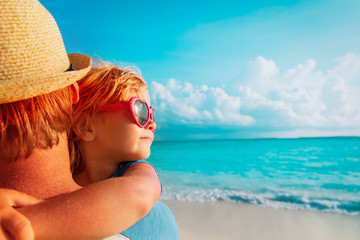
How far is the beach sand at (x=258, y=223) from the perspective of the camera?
4.97 m

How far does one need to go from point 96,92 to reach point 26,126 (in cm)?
51

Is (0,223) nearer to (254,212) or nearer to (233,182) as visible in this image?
(254,212)

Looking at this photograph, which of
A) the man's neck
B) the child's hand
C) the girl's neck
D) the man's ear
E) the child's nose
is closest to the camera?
the child's hand

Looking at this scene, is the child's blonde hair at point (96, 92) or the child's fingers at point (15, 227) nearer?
the child's fingers at point (15, 227)

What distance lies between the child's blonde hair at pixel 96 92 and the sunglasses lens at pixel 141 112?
0.25 ft

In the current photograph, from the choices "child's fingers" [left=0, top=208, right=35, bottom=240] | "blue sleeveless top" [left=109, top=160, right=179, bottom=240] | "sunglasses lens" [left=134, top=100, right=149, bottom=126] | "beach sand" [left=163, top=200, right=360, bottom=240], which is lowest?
"beach sand" [left=163, top=200, right=360, bottom=240]

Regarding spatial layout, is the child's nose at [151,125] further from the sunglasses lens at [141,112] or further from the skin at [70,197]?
the skin at [70,197]

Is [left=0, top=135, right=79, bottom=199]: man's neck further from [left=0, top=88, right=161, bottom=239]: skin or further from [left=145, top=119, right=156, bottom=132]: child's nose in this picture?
[left=145, top=119, right=156, bottom=132]: child's nose

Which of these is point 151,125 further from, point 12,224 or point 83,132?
point 12,224

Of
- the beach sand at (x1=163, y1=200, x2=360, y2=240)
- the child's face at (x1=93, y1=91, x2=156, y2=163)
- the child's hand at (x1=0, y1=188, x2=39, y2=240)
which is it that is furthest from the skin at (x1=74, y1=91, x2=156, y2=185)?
the beach sand at (x1=163, y1=200, x2=360, y2=240)

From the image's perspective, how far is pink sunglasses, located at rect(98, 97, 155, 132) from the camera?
160 cm

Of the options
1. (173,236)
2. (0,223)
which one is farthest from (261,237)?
(0,223)

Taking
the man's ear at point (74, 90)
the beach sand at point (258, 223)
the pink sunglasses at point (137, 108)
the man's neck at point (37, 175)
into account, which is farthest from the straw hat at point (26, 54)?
the beach sand at point (258, 223)

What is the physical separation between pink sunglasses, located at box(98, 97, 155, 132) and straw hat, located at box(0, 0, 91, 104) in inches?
14.9
